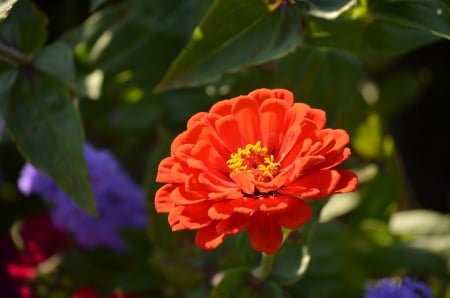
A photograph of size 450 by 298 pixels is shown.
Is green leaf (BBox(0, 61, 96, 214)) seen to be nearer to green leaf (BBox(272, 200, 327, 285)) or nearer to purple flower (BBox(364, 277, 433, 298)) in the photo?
green leaf (BBox(272, 200, 327, 285))

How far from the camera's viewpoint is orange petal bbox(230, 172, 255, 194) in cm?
69

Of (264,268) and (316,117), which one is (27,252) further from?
(316,117)

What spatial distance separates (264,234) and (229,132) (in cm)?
12

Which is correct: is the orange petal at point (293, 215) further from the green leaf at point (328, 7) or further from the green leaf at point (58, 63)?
the green leaf at point (58, 63)

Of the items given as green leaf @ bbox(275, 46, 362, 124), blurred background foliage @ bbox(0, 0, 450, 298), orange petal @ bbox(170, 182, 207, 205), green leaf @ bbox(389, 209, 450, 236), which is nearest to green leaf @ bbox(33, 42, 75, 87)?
blurred background foliage @ bbox(0, 0, 450, 298)

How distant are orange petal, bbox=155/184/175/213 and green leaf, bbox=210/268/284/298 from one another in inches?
6.4

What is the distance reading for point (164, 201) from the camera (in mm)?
730

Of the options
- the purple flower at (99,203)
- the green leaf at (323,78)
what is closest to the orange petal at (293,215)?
the green leaf at (323,78)

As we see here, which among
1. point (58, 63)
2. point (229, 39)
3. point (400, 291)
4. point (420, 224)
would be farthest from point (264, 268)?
point (420, 224)

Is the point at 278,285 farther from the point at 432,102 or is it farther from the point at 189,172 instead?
the point at 432,102

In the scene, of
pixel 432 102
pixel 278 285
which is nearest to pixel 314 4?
pixel 278 285

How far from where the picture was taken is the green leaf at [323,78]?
3.35ft

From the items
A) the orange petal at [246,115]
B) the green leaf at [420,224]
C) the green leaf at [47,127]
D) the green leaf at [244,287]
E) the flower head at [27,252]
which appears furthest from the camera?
the green leaf at [420,224]

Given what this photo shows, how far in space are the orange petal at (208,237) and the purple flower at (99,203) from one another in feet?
1.57
